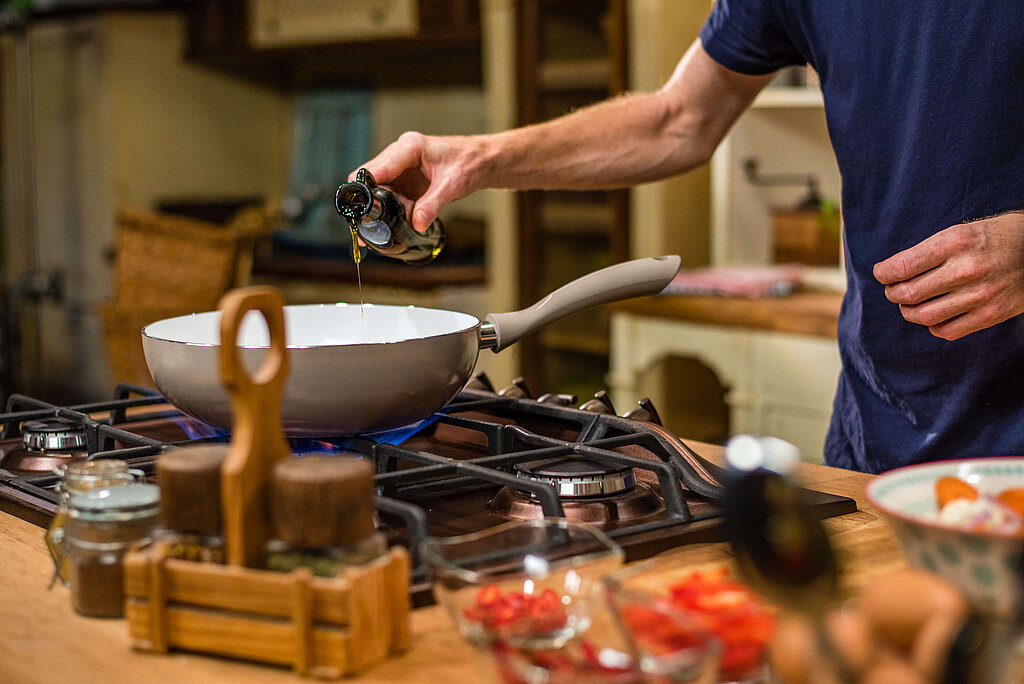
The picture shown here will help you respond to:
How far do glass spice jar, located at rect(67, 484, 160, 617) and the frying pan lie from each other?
0.47 feet

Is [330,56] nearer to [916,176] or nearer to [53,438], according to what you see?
[916,176]

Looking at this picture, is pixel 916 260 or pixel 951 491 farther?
pixel 916 260

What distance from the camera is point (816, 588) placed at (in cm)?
45

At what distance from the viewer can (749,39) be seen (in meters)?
1.38

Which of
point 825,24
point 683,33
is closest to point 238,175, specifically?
point 683,33

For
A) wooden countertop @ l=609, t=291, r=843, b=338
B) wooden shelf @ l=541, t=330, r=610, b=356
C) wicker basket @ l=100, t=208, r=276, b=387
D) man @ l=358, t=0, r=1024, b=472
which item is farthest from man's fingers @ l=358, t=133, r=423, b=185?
wicker basket @ l=100, t=208, r=276, b=387

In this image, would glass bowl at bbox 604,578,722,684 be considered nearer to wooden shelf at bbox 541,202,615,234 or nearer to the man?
the man

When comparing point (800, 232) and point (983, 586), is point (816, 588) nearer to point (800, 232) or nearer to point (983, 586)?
point (983, 586)

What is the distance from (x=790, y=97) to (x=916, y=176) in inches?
64.0

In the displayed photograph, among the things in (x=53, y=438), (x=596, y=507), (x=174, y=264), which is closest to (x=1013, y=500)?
(x=596, y=507)

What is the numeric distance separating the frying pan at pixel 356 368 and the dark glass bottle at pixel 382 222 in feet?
0.38

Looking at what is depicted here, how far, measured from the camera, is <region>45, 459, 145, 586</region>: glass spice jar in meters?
0.66

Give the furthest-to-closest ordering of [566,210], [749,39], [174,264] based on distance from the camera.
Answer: [174,264] < [566,210] < [749,39]

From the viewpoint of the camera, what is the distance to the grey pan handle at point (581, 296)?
3.32 ft
